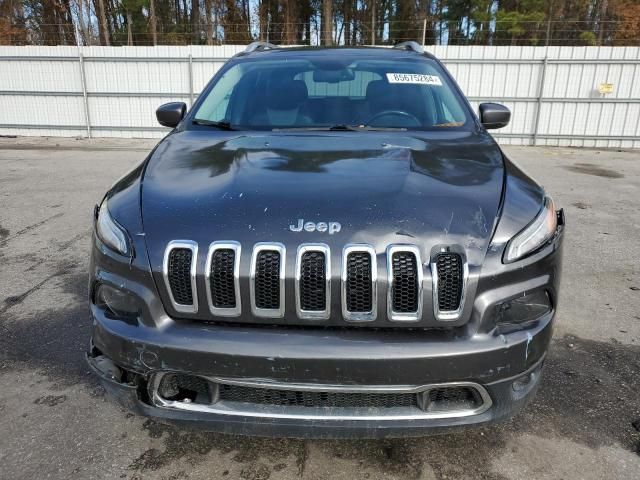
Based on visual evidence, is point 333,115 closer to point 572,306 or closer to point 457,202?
point 457,202

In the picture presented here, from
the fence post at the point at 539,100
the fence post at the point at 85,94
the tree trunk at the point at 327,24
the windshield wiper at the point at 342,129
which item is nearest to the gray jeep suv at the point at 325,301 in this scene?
the windshield wiper at the point at 342,129

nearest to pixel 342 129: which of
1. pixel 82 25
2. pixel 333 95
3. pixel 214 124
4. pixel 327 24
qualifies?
pixel 333 95

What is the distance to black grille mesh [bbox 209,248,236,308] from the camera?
68.2 inches

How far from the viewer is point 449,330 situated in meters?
1.74

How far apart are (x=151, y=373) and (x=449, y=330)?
1.05 meters

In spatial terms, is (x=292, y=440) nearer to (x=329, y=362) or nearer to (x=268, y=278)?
(x=329, y=362)

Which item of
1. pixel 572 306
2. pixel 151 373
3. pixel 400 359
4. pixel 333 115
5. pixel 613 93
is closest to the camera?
pixel 400 359

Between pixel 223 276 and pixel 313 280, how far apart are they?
31cm

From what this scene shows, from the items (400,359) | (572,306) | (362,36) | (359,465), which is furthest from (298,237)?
(362,36)

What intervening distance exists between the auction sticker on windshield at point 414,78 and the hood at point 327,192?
904 mm

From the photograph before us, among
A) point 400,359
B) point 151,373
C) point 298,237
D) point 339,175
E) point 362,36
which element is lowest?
point 151,373

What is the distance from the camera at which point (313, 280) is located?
1.71m

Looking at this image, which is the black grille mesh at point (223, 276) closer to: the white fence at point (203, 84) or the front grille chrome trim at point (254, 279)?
the front grille chrome trim at point (254, 279)

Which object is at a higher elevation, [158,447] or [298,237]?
[298,237]
